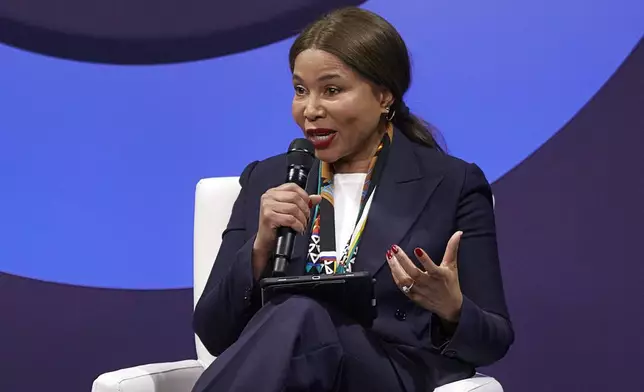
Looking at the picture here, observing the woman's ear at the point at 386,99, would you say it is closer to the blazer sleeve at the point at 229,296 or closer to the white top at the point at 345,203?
the white top at the point at 345,203

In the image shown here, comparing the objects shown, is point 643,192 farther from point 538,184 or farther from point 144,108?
point 144,108

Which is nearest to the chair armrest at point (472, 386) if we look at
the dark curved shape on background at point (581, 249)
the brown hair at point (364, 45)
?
the brown hair at point (364, 45)

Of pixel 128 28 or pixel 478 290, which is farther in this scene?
pixel 128 28

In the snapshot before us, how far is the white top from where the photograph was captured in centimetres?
190

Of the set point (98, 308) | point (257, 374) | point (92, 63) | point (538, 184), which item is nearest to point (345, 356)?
point (257, 374)

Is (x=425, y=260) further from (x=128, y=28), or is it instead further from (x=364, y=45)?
(x=128, y=28)

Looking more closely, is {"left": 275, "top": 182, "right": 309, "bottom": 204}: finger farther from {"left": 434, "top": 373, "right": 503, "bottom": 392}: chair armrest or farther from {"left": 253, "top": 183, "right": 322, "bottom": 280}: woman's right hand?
{"left": 434, "top": 373, "right": 503, "bottom": 392}: chair armrest

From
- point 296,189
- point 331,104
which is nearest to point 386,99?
point 331,104

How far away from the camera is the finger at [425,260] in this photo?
1547 mm

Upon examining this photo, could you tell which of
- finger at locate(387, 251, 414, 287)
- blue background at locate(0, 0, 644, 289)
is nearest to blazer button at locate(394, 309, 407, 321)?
finger at locate(387, 251, 414, 287)

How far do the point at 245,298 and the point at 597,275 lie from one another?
1.18m

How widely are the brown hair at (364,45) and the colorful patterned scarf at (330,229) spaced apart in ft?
0.55

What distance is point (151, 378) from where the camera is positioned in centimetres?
185

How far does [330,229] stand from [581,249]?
37.6 inches
